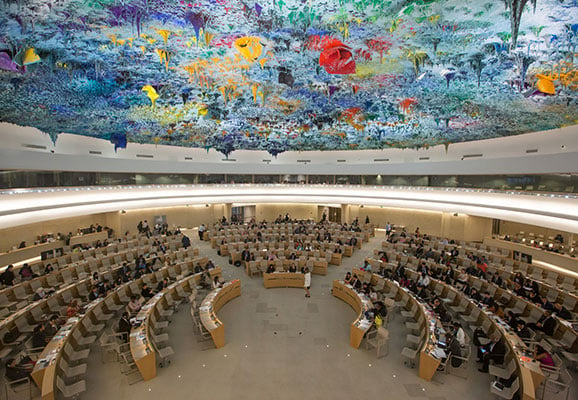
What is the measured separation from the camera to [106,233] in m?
20.2

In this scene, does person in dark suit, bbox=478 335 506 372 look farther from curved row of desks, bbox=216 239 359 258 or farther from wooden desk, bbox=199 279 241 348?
curved row of desks, bbox=216 239 359 258

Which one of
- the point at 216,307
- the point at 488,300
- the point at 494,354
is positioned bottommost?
the point at 216,307

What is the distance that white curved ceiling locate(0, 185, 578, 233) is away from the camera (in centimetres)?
1254

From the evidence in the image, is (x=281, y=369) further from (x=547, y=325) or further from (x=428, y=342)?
(x=547, y=325)

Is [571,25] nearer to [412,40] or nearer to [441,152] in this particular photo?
[412,40]

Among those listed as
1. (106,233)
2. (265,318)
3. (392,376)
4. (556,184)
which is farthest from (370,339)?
(106,233)

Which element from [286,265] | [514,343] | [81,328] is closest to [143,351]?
[81,328]

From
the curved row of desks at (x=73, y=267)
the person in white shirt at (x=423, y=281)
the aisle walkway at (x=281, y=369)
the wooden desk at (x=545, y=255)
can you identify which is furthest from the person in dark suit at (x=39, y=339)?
the wooden desk at (x=545, y=255)

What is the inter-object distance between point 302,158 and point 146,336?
774 inches

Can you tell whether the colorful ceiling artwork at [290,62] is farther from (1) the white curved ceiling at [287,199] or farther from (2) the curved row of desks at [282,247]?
(2) the curved row of desks at [282,247]

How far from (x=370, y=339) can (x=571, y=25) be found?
9471 millimetres

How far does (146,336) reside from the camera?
790cm

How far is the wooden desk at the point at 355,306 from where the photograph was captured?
341 inches

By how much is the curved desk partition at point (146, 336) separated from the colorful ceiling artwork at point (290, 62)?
757 centimetres
